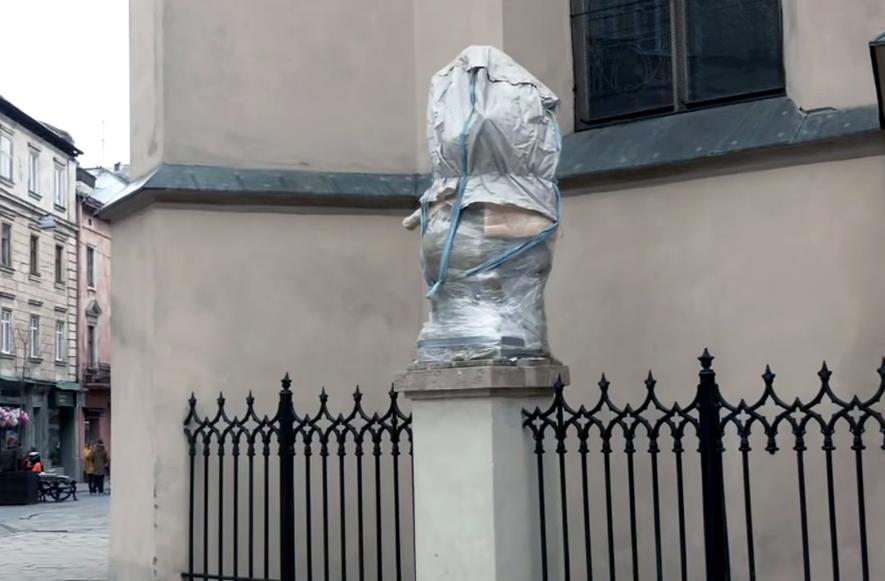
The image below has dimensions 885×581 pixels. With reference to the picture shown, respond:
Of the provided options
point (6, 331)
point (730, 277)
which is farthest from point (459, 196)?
point (6, 331)

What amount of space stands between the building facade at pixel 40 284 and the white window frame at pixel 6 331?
0.11 ft

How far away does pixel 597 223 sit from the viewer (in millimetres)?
9383

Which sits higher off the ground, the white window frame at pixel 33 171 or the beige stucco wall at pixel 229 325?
the white window frame at pixel 33 171

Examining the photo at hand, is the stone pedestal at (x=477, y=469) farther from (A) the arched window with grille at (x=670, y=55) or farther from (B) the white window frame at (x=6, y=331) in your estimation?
(B) the white window frame at (x=6, y=331)

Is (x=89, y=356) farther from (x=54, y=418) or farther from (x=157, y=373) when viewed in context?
(x=157, y=373)

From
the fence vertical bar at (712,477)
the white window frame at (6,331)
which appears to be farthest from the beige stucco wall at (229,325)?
the white window frame at (6,331)

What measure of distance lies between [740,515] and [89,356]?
47330 mm

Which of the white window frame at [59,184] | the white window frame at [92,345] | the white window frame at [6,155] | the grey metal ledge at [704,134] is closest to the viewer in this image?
the grey metal ledge at [704,134]

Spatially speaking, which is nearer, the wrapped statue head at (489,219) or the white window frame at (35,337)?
the wrapped statue head at (489,219)

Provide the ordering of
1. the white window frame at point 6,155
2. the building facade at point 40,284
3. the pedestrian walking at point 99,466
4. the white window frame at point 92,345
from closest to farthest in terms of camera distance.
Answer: the pedestrian walking at point 99,466
the white window frame at point 6,155
the building facade at point 40,284
the white window frame at point 92,345

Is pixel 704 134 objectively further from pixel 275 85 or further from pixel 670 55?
pixel 275 85

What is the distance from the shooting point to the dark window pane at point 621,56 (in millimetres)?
9828

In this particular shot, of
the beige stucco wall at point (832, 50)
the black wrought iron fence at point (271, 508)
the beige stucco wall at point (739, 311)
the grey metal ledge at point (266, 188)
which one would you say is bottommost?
the black wrought iron fence at point (271, 508)

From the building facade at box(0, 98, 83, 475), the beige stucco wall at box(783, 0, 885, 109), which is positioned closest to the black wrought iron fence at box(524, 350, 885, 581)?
the beige stucco wall at box(783, 0, 885, 109)
